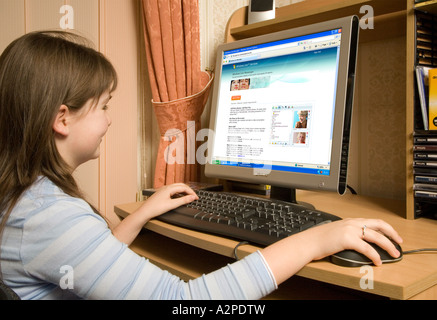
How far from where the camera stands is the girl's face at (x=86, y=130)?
78 centimetres

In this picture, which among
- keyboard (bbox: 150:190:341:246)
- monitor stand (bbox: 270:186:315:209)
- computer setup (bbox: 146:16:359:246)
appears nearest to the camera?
keyboard (bbox: 150:190:341:246)

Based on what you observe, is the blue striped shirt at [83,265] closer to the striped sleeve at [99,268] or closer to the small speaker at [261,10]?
the striped sleeve at [99,268]

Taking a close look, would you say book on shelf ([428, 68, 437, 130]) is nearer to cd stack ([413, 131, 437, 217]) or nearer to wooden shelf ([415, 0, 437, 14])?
cd stack ([413, 131, 437, 217])

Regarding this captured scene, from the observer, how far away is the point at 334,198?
3.94ft

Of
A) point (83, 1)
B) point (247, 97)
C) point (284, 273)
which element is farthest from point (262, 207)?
point (83, 1)

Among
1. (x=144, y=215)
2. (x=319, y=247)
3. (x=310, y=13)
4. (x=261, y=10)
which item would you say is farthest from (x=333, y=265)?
(x=261, y=10)

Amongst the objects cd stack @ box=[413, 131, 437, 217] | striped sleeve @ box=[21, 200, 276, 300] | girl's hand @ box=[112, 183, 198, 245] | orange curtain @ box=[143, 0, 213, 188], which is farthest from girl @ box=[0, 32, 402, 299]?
orange curtain @ box=[143, 0, 213, 188]

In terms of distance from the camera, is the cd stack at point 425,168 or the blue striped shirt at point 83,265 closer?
the blue striped shirt at point 83,265

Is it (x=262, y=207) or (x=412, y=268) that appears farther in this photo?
(x=262, y=207)

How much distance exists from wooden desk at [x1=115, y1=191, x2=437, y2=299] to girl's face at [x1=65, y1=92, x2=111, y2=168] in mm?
227

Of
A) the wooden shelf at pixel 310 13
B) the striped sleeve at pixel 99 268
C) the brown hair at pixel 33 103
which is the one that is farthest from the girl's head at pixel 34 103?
the wooden shelf at pixel 310 13

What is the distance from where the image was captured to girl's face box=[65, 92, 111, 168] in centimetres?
78
